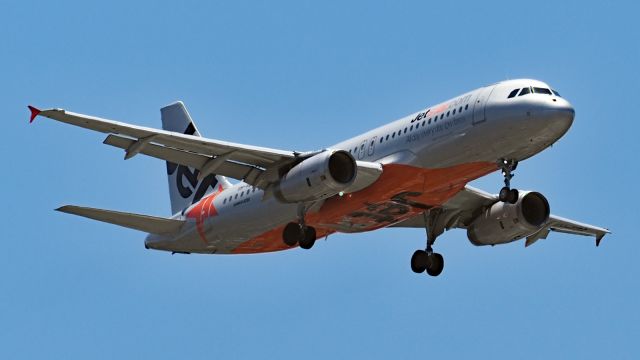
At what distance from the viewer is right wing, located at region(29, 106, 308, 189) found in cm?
4678

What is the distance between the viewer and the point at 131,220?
54688 mm

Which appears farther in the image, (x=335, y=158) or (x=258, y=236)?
(x=258, y=236)

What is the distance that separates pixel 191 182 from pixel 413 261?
1126 centimetres

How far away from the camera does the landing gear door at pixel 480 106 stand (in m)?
46.4

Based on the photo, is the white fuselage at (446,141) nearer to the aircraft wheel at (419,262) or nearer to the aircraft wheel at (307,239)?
the aircraft wheel at (307,239)

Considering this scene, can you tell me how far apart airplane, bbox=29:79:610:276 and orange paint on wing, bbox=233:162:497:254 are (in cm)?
5

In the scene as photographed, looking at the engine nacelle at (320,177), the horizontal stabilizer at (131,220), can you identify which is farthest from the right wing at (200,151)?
the horizontal stabilizer at (131,220)

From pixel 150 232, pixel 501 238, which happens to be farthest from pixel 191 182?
pixel 501 238

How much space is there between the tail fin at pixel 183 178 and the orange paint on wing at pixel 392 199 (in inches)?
199

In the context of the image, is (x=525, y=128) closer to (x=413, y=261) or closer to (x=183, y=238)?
(x=413, y=261)

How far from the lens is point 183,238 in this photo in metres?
56.2

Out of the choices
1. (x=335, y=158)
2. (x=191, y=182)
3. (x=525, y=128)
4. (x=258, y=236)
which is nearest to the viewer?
(x=525, y=128)

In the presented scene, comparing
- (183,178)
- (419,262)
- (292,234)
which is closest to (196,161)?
(292,234)

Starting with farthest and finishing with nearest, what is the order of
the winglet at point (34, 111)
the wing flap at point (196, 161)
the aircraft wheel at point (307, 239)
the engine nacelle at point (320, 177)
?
1. the aircraft wheel at point (307, 239)
2. the wing flap at point (196, 161)
3. the engine nacelle at point (320, 177)
4. the winglet at point (34, 111)
